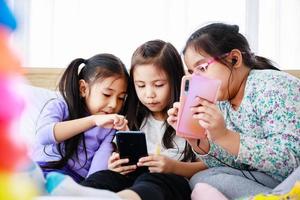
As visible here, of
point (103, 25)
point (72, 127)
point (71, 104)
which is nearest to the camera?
point (72, 127)

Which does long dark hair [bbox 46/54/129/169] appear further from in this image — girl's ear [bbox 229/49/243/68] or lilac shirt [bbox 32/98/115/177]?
girl's ear [bbox 229/49/243/68]

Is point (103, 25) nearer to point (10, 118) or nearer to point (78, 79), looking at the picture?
point (78, 79)

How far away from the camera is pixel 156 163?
1.08 metres

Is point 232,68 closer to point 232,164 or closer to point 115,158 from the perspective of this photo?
point 232,164

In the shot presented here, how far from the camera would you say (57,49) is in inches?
77.2

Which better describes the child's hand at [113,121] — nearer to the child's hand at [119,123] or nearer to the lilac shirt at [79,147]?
the child's hand at [119,123]

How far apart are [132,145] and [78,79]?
1.30 feet

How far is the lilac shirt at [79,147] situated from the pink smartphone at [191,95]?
1.00 feet

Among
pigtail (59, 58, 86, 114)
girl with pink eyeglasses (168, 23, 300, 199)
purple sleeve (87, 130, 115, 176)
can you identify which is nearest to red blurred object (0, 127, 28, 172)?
girl with pink eyeglasses (168, 23, 300, 199)

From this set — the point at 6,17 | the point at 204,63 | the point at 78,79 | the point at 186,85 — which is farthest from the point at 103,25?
the point at 6,17

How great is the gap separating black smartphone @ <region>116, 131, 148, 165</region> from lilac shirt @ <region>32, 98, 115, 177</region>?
0.40ft

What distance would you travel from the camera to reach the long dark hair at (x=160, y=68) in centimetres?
128

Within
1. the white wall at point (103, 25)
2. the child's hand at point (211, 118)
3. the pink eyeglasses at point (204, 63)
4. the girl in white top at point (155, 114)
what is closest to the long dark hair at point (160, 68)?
the girl in white top at point (155, 114)

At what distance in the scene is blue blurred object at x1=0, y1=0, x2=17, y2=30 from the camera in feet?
0.88
